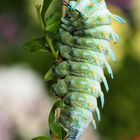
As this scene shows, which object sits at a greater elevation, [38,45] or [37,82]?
[38,45]

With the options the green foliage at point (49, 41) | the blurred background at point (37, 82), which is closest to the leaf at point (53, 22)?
the green foliage at point (49, 41)

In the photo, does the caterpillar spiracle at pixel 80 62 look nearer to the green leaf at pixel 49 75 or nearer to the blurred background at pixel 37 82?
the green leaf at pixel 49 75

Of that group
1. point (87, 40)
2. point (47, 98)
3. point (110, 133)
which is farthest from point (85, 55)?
point (110, 133)

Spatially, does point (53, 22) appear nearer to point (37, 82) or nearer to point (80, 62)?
point (80, 62)

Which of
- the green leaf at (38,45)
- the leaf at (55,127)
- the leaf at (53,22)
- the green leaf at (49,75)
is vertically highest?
the leaf at (53,22)

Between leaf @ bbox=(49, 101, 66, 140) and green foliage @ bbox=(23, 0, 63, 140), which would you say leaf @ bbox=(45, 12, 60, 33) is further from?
leaf @ bbox=(49, 101, 66, 140)

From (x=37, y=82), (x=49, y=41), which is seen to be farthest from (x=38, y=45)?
(x=37, y=82)
